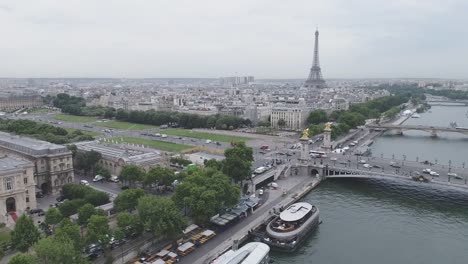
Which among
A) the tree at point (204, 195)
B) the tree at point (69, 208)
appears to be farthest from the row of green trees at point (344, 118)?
the tree at point (69, 208)

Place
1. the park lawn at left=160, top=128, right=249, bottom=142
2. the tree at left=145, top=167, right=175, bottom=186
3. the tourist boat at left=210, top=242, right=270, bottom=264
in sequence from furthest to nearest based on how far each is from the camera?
the park lawn at left=160, top=128, right=249, bottom=142 → the tree at left=145, top=167, right=175, bottom=186 → the tourist boat at left=210, top=242, right=270, bottom=264

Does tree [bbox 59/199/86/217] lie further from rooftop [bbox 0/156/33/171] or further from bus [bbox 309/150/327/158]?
bus [bbox 309/150/327/158]

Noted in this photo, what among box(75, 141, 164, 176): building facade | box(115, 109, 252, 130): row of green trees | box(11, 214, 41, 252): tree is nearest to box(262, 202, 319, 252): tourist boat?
box(11, 214, 41, 252): tree

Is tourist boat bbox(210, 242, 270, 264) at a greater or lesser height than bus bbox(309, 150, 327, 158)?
lesser

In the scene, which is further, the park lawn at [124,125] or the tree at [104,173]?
the park lawn at [124,125]

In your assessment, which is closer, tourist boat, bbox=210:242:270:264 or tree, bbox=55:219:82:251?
tree, bbox=55:219:82:251

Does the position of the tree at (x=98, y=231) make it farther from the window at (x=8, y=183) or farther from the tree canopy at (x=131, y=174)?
the tree canopy at (x=131, y=174)
